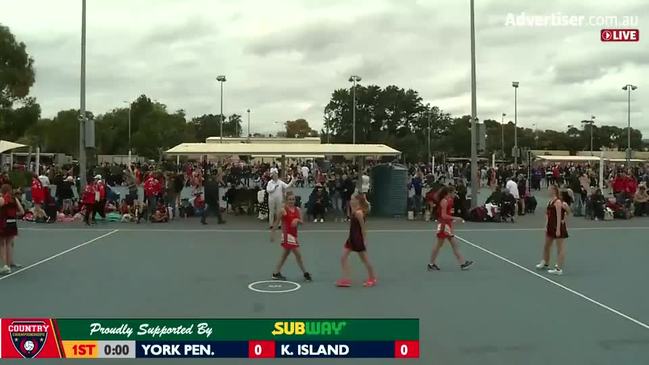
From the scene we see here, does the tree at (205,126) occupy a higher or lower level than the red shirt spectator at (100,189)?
higher

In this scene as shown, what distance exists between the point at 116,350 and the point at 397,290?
16.1 ft

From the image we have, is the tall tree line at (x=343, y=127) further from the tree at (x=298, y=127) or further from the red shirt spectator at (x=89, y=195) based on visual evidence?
the red shirt spectator at (x=89, y=195)

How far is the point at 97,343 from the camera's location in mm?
6328

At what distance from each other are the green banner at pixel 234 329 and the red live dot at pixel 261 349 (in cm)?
12

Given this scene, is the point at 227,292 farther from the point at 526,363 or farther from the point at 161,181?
the point at 161,181

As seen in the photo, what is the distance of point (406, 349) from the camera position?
254 inches

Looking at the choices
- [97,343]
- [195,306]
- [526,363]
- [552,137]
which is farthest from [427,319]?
[552,137]

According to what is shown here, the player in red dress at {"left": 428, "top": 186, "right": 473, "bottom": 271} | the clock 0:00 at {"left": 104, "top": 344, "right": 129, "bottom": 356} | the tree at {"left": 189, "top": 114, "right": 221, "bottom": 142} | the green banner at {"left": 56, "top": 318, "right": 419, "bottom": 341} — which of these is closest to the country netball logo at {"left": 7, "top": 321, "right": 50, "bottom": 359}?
the green banner at {"left": 56, "top": 318, "right": 419, "bottom": 341}

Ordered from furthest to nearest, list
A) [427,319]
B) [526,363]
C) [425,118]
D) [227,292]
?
[425,118] → [227,292] → [427,319] → [526,363]

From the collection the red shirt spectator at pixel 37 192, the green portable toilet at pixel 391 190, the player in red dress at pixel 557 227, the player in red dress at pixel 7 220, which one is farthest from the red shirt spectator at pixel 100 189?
the player in red dress at pixel 557 227

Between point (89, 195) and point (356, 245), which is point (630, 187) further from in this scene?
point (89, 195)

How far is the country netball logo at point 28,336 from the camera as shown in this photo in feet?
20.6

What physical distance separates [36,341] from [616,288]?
8878mm

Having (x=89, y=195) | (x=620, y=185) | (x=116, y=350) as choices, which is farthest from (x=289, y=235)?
(x=620, y=185)
